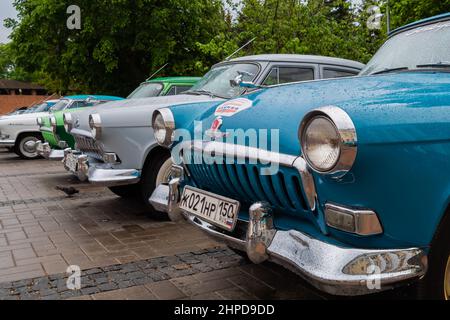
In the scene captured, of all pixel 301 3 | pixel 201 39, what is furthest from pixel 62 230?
pixel 201 39

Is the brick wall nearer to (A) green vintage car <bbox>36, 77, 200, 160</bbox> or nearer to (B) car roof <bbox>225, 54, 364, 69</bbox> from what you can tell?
(A) green vintage car <bbox>36, 77, 200, 160</bbox>

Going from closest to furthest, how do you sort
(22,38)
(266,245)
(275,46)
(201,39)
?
(266,245)
(275,46)
(201,39)
(22,38)

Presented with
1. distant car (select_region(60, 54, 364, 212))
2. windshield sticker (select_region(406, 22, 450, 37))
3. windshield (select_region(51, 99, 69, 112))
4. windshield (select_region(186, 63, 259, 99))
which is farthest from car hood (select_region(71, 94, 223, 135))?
windshield (select_region(51, 99, 69, 112))

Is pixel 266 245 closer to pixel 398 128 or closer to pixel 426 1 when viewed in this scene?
pixel 398 128

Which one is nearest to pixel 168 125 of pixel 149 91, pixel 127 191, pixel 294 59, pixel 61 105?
pixel 294 59

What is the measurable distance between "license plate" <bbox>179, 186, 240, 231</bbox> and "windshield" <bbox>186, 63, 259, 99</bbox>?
2.12 metres

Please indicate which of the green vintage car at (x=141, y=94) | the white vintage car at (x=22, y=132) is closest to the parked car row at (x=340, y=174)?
the green vintage car at (x=141, y=94)

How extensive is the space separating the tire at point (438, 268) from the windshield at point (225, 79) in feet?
10.00

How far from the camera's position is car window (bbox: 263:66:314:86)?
4.89m

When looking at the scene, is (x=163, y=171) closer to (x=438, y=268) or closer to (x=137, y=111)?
(x=137, y=111)

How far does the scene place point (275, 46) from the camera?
8.97 m

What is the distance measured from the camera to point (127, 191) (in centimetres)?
616

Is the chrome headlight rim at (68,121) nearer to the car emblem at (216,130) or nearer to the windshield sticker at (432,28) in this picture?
the car emblem at (216,130)
